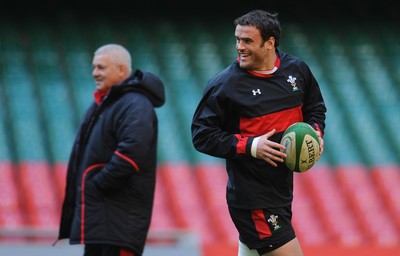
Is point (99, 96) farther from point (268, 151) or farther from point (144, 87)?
point (268, 151)

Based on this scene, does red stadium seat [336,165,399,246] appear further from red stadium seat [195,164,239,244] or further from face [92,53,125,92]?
face [92,53,125,92]

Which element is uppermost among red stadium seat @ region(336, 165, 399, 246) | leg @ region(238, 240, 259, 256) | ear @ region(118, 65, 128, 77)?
ear @ region(118, 65, 128, 77)

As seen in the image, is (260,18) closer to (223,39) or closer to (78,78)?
(78,78)

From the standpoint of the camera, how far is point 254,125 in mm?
4289

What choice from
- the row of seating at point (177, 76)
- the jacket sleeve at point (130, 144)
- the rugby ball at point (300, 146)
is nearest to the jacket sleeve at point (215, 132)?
the rugby ball at point (300, 146)

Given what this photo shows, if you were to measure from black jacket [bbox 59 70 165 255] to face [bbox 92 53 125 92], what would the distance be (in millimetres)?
102

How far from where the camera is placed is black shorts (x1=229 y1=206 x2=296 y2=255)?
168 inches

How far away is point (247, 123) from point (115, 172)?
90cm

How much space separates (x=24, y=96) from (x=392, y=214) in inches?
185

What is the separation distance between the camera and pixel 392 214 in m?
10.4

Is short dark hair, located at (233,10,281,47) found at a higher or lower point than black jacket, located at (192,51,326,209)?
higher

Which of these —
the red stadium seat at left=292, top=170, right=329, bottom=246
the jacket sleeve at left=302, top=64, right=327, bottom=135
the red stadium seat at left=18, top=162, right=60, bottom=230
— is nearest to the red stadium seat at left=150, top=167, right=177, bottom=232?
the red stadium seat at left=18, top=162, right=60, bottom=230

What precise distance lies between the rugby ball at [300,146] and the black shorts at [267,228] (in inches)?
9.7

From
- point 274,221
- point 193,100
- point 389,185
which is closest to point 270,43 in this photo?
point 274,221
